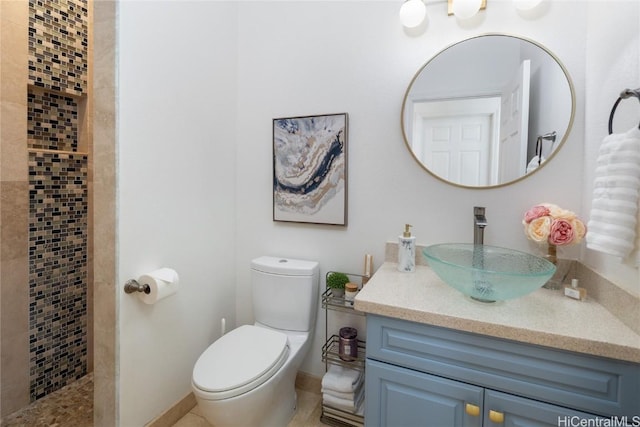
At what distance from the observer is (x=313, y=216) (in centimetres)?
181

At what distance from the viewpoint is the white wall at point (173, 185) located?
4.36 ft

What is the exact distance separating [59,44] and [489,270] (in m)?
2.48

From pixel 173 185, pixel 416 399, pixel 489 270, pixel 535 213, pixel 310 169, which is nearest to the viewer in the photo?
pixel 416 399

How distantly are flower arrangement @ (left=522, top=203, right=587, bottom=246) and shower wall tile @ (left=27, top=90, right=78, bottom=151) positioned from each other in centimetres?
250

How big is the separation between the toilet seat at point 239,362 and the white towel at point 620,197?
131 cm

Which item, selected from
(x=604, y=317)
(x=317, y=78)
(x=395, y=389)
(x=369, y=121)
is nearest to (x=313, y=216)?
(x=369, y=121)

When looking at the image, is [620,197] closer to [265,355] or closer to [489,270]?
[489,270]

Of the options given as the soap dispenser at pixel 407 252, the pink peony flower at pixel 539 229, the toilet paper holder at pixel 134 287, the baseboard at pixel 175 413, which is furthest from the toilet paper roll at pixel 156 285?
the pink peony flower at pixel 539 229

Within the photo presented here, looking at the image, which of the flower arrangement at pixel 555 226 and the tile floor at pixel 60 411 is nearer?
the flower arrangement at pixel 555 226

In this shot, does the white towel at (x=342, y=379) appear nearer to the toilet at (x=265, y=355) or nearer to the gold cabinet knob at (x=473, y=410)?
the toilet at (x=265, y=355)

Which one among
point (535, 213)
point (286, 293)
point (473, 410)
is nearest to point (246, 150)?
point (286, 293)

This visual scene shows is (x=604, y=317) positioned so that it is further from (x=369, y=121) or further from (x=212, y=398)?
(x=212, y=398)

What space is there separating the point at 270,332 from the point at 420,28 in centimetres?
173

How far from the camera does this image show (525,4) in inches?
53.1
